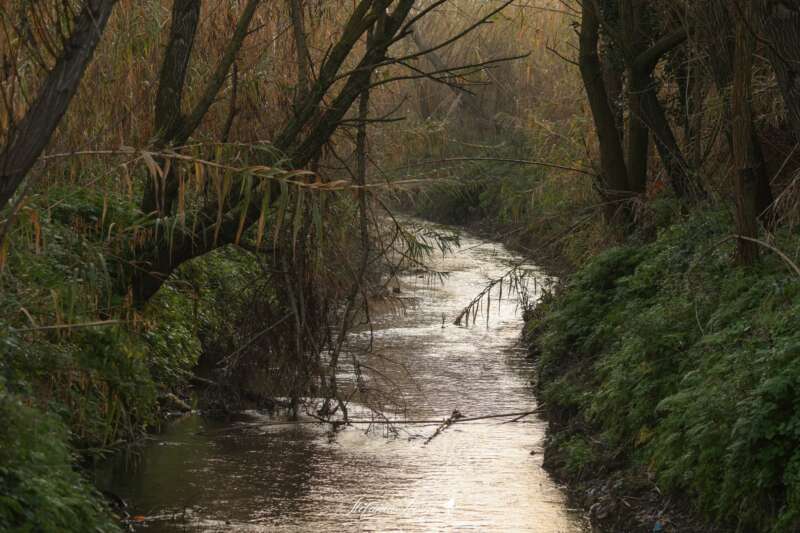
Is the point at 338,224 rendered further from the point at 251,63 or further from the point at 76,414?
the point at 76,414

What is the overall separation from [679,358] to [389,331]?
276 inches

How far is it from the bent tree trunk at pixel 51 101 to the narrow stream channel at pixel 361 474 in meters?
3.72

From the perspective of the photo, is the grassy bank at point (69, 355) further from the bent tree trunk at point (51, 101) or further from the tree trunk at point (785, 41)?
the tree trunk at point (785, 41)

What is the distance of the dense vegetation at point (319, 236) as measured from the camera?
5410 mm

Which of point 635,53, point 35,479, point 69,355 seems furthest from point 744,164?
point 35,479

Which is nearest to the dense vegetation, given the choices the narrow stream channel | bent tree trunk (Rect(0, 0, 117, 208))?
bent tree trunk (Rect(0, 0, 117, 208))

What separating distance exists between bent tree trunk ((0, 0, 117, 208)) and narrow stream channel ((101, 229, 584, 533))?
3.72m

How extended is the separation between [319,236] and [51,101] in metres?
2.00

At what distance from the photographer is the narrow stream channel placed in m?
7.40

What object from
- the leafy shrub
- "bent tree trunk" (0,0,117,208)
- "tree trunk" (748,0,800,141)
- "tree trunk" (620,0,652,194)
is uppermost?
"tree trunk" (620,0,652,194)

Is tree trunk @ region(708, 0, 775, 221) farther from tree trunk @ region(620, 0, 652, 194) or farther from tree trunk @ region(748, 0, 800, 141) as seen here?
tree trunk @ region(620, 0, 652, 194)

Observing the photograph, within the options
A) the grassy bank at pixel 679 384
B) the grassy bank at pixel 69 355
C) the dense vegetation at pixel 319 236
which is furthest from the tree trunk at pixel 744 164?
the grassy bank at pixel 69 355

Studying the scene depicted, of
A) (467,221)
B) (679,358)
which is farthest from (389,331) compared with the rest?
(467,221)

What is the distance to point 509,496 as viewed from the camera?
26.0 feet
